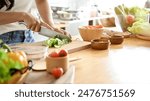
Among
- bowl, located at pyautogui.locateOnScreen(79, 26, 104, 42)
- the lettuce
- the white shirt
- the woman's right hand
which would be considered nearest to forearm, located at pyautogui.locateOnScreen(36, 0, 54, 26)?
the white shirt

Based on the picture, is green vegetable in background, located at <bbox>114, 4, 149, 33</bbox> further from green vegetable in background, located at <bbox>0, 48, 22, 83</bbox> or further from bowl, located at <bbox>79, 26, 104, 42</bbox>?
green vegetable in background, located at <bbox>0, 48, 22, 83</bbox>

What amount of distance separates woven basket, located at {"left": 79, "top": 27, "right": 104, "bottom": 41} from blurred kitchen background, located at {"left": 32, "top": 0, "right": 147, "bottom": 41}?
1142 millimetres

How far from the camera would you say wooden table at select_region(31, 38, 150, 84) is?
97 centimetres

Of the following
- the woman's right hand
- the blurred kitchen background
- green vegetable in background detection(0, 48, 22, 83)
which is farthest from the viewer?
the blurred kitchen background

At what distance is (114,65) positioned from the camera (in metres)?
1.13

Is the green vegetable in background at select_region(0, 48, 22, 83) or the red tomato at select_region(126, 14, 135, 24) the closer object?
the green vegetable in background at select_region(0, 48, 22, 83)

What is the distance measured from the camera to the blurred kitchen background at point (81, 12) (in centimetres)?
297

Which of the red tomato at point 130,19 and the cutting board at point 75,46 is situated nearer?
the cutting board at point 75,46

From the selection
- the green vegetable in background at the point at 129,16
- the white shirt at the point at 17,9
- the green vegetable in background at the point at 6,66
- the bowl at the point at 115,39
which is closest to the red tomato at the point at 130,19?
the green vegetable in background at the point at 129,16

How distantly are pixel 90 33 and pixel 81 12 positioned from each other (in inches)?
71.0

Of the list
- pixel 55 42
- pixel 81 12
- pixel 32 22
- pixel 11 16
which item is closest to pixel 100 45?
pixel 55 42

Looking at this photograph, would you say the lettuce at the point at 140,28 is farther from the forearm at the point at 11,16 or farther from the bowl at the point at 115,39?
the forearm at the point at 11,16

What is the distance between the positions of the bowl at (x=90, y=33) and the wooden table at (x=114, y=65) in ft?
0.34

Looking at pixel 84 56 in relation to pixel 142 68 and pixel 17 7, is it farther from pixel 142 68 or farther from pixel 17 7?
pixel 17 7
